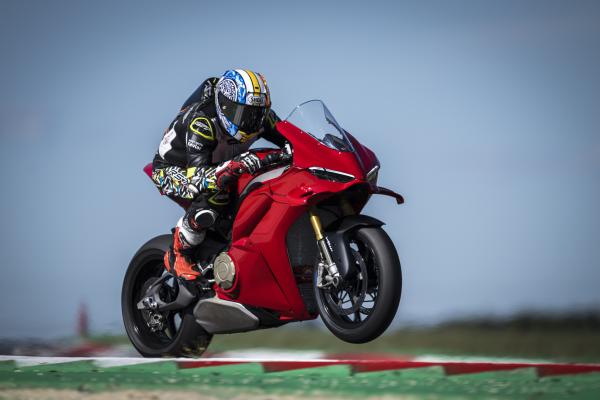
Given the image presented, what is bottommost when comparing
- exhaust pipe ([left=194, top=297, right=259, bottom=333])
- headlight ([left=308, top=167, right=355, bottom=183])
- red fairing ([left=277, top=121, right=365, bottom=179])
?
exhaust pipe ([left=194, top=297, right=259, bottom=333])

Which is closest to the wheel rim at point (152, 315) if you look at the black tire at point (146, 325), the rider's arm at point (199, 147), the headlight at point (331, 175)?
the black tire at point (146, 325)

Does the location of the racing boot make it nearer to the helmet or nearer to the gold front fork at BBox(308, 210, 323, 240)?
the helmet

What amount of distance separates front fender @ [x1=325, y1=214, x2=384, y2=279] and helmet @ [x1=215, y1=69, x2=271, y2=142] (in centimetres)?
98

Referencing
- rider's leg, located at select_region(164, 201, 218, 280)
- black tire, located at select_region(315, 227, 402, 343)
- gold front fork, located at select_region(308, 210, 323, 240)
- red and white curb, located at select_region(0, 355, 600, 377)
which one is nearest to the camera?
red and white curb, located at select_region(0, 355, 600, 377)

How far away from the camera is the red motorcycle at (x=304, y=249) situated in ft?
19.9

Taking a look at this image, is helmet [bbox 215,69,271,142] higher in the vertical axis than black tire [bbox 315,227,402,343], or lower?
higher

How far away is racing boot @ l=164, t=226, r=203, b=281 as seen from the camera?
6.98 metres

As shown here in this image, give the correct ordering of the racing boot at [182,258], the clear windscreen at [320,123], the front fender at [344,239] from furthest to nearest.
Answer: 1. the racing boot at [182,258]
2. the clear windscreen at [320,123]
3. the front fender at [344,239]

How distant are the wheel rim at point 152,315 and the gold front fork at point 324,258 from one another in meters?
1.56

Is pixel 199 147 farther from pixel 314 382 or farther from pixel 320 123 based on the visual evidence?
pixel 314 382

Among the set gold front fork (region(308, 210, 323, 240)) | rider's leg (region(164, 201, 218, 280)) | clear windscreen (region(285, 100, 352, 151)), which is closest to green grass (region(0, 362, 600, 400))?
gold front fork (region(308, 210, 323, 240))

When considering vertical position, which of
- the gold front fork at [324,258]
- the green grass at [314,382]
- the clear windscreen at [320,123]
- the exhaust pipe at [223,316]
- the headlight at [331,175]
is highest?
the clear windscreen at [320,123]

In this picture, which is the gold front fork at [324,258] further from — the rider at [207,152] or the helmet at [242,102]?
the helmet at [242,102]

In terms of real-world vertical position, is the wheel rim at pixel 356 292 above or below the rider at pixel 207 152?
below
